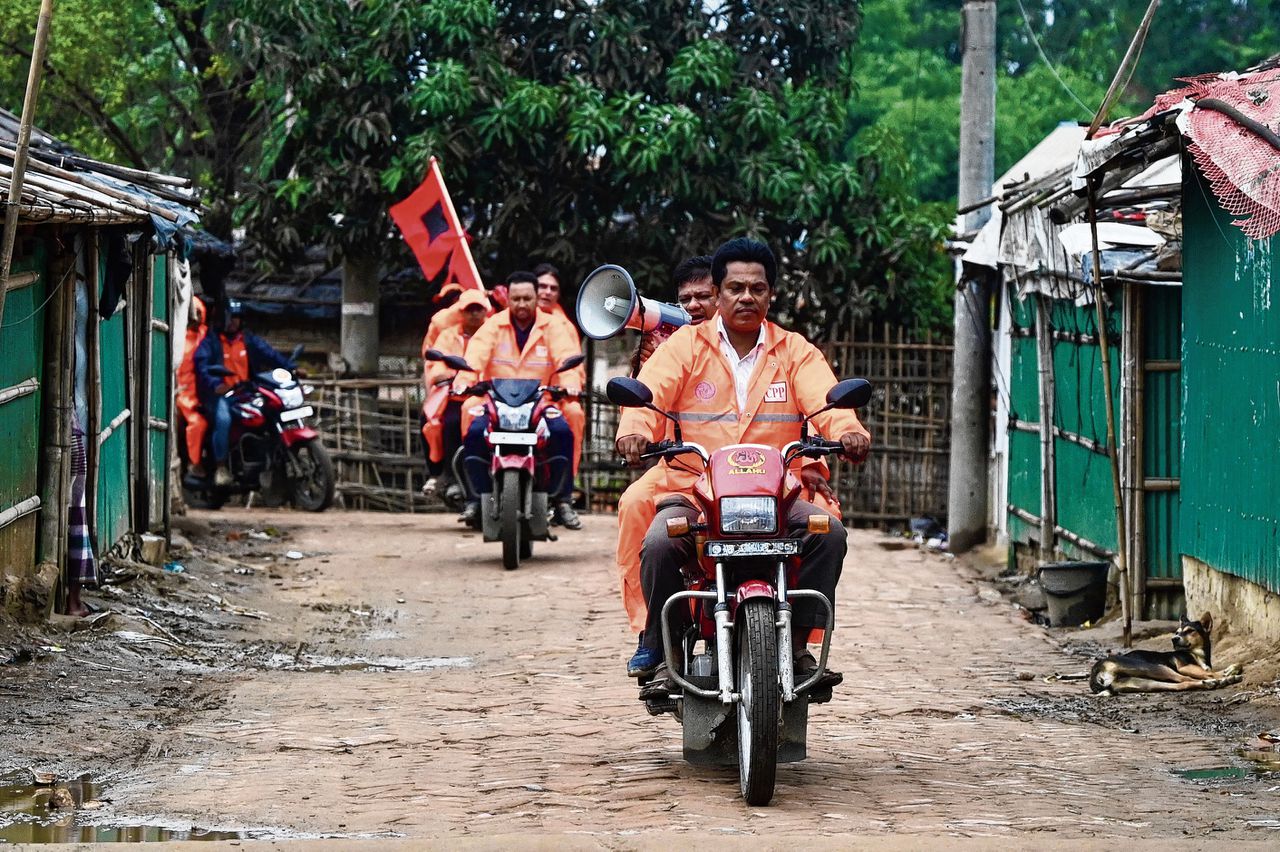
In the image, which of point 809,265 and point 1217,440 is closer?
point 1217,440

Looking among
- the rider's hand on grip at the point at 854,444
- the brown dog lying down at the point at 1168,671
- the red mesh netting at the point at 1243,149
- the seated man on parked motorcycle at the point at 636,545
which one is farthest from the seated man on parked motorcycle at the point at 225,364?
the rider's hand on grip at the point at 854,444

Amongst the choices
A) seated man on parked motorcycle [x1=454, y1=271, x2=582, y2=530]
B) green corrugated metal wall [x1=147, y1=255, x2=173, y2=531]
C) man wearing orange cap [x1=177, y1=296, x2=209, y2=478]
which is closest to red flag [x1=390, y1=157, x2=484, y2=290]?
man wearing orange cap [x1=177, y1=296, x2=209, y2=478]

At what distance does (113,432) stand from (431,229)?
6.40 meters

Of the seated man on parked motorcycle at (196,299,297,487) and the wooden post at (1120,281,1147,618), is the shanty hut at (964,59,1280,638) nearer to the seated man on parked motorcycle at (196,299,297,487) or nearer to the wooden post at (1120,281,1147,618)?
the wooden post at (1120,281,1147,618)

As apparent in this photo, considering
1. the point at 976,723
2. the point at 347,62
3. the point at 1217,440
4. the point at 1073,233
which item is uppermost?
the point at 347,62

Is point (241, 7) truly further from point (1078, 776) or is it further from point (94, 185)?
point (1078, 776)

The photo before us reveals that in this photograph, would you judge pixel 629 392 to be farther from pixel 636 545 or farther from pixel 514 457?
pixel 514 457

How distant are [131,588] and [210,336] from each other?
6623mm

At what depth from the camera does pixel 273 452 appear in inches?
693

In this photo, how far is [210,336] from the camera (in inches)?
672

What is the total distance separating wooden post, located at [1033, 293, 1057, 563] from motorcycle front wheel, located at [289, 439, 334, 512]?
277 inches

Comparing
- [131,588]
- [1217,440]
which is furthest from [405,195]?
[1217,440]

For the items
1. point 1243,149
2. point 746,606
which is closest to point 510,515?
point 1243,149

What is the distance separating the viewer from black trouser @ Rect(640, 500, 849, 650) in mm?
6082
